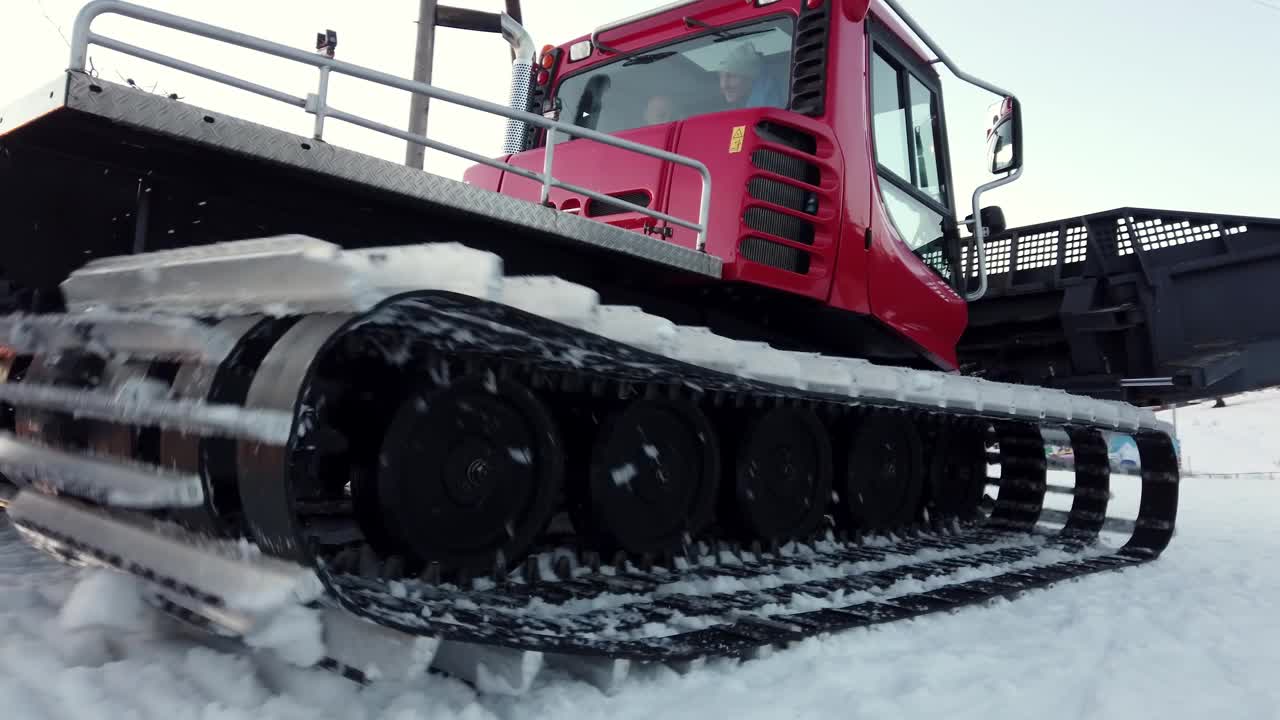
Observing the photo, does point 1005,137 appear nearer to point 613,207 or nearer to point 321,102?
point 613,207

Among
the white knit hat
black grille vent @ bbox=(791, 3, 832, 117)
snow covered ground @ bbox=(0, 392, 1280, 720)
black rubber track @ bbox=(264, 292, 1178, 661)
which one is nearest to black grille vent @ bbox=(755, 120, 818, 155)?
black grille vent @ bbox=(791, 3, 832, 117)

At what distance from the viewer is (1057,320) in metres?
5.96

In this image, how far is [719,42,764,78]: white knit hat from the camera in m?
3.83

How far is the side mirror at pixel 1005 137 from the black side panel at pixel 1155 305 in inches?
69.0

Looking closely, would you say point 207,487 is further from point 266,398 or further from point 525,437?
point 525,437

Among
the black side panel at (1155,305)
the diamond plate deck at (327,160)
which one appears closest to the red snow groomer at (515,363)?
the diamond plate deck at (327,160)

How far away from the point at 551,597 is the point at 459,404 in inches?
22.7

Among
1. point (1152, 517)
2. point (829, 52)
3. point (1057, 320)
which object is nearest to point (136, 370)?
point (829, 52)

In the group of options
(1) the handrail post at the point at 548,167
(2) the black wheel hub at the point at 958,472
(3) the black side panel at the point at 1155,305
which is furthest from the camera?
(3) the black side panel at the point at 1155,305

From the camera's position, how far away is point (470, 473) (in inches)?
91.6

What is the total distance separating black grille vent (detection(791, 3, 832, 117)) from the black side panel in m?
3.04

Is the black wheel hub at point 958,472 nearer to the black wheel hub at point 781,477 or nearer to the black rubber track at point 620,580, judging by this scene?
the black rubber track at point 620,580

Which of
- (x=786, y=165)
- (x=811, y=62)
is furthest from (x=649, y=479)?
(x=811, y=62)

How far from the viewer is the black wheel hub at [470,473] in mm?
2182
